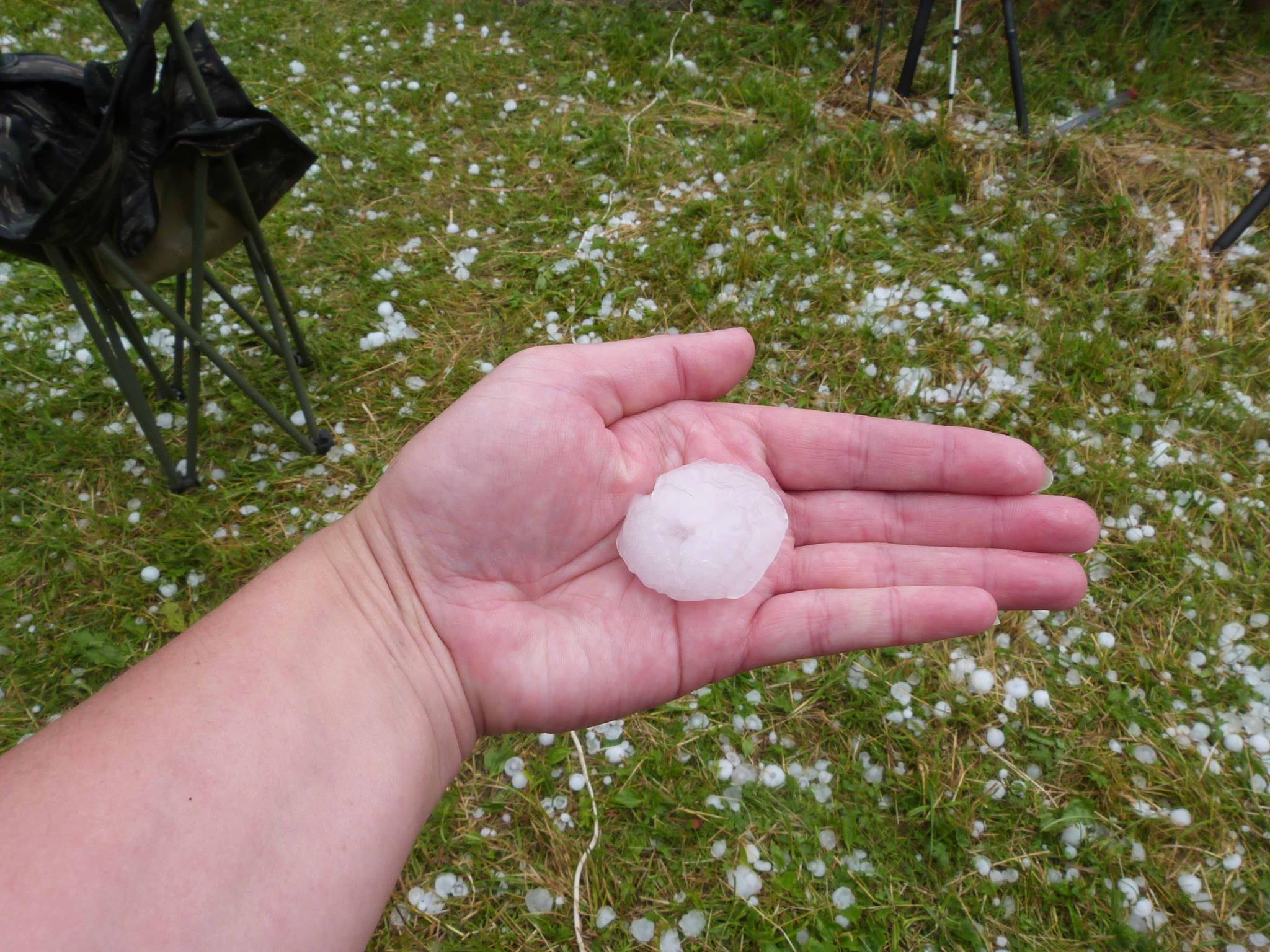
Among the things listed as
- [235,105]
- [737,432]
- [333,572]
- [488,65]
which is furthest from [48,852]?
[488,65]

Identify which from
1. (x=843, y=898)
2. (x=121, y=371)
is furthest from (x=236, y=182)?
(x=843, y=898)

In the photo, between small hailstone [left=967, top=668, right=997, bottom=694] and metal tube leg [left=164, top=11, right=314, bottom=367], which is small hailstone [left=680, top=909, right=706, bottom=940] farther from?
metal tube leg [left=164, top=11, right=314, bottom=367]

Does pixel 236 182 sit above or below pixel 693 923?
above

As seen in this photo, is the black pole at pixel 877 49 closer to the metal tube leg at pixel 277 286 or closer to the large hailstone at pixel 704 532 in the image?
the large hailstone at pixel 704 532

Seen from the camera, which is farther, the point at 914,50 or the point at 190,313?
the point at 914,50

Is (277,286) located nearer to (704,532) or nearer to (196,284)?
(196,284)

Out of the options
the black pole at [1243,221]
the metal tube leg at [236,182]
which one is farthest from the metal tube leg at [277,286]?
the black pole at [1243,221]
